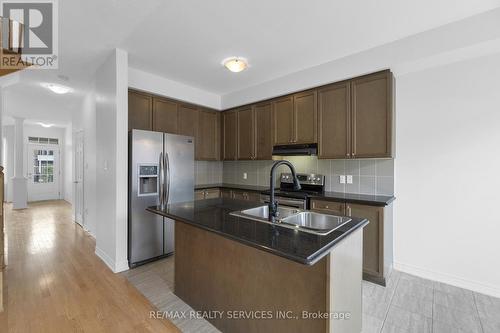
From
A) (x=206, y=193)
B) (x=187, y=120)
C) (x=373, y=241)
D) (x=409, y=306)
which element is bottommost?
(x=409, y=306)

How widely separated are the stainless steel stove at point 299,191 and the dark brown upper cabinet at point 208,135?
1.51m

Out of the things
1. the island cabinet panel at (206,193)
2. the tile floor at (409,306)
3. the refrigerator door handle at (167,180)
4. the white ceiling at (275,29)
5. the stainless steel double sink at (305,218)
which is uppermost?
the white ceiling at (275,29)

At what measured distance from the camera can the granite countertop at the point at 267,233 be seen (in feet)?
3.44

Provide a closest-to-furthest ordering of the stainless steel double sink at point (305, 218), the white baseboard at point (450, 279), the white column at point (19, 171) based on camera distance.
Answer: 1. the stainless steel double sink at point (305, 218)
2. the white baseboard at point (450, 279)
3. the white column at point (19, 171)

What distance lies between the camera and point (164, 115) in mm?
3715

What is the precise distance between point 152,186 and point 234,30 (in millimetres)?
2248

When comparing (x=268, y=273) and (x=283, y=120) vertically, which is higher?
(x=283, y=120)

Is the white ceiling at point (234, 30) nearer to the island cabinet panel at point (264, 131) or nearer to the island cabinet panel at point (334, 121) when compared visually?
the island cabinet panel at point (334, 121)

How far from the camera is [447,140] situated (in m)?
2.55

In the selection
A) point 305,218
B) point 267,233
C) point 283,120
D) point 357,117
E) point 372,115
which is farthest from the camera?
point 283,120

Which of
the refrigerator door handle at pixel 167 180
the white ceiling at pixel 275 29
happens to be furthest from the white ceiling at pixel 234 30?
the refrigerator door handle at pixel 167 180

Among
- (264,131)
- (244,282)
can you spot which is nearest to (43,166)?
(264,131)

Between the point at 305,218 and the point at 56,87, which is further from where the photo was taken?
the point at 56,87

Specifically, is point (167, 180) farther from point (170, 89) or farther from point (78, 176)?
point (78, 176)
